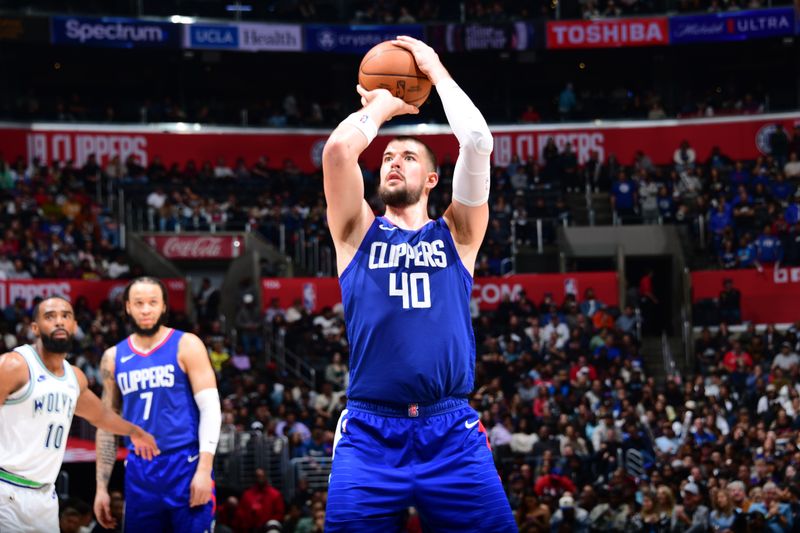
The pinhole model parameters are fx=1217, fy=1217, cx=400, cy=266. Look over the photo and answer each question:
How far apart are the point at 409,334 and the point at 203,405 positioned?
9.09 feet

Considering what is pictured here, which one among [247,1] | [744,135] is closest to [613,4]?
[744,135]

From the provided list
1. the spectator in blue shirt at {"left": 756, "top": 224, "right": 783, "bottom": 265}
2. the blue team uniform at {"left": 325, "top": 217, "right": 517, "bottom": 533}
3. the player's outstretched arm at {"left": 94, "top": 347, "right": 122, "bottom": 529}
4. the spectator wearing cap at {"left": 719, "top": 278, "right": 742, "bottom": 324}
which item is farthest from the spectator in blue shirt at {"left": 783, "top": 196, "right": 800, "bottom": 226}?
the blue team uniform at {"left": 325, "top": 217, "right": 517, "bottom": 533}

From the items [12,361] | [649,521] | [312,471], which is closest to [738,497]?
[649,521]

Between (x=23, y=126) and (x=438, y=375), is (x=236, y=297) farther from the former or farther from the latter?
(x=438, y=375)

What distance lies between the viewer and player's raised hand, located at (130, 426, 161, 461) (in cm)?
787

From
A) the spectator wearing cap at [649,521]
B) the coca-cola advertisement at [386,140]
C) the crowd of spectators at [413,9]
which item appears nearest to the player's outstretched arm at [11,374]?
the spectator wearing cap at [649,521]

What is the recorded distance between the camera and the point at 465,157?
19.0 feet

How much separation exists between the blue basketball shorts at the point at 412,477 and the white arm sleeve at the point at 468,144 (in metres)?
1.05

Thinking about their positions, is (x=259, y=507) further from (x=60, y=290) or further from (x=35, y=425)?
(x=60, y=290)

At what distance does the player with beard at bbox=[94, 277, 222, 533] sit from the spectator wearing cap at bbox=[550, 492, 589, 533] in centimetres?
746

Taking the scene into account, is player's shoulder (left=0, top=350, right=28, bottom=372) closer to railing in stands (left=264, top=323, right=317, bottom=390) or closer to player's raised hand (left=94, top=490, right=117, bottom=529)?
player's raised hand (left=94, top=490, right=117, bottom=529)

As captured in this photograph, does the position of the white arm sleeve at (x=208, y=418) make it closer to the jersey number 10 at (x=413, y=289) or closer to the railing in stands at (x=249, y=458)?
the jersey number 10 at (x=413, y=289)

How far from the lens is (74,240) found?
83.1ft

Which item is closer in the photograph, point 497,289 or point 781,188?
point 497,289
